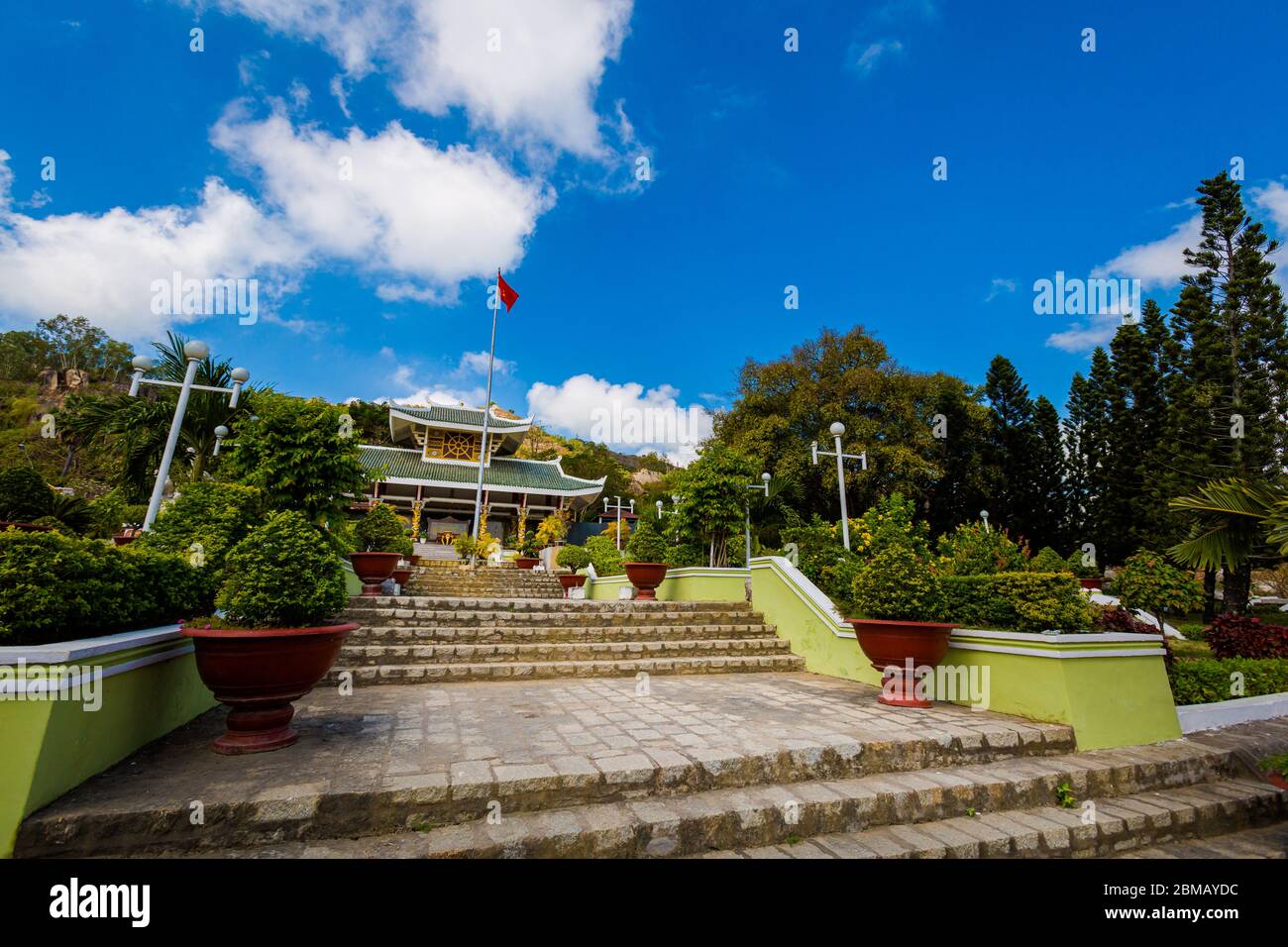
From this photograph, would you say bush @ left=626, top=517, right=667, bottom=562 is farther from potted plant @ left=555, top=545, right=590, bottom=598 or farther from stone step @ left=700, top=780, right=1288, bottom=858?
stone step @ left=700, top=780, right=1288, bottom=858

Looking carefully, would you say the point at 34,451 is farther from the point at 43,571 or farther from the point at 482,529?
the point at 43,571

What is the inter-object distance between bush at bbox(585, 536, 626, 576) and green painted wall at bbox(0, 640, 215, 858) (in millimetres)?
10868

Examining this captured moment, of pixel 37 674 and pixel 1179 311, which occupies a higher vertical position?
pixel 1179 311

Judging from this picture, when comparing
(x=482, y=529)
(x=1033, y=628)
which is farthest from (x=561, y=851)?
(x=482, y=529)

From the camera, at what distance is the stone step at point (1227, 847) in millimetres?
3090

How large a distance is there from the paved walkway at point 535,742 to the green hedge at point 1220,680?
107 inches

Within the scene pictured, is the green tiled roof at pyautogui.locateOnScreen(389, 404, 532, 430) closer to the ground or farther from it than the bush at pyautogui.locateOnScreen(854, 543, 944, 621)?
farther from it

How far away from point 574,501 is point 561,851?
2772cm

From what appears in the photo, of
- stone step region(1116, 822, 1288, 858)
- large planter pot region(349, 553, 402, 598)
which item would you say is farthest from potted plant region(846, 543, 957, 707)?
large planter pot region(349, 553, 402, 598)

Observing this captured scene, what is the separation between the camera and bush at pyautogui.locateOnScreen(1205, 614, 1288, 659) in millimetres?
7098

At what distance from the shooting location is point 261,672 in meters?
3.01

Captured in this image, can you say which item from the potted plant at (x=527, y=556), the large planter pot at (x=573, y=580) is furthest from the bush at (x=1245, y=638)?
the potted plant at (x=527, y=556)
